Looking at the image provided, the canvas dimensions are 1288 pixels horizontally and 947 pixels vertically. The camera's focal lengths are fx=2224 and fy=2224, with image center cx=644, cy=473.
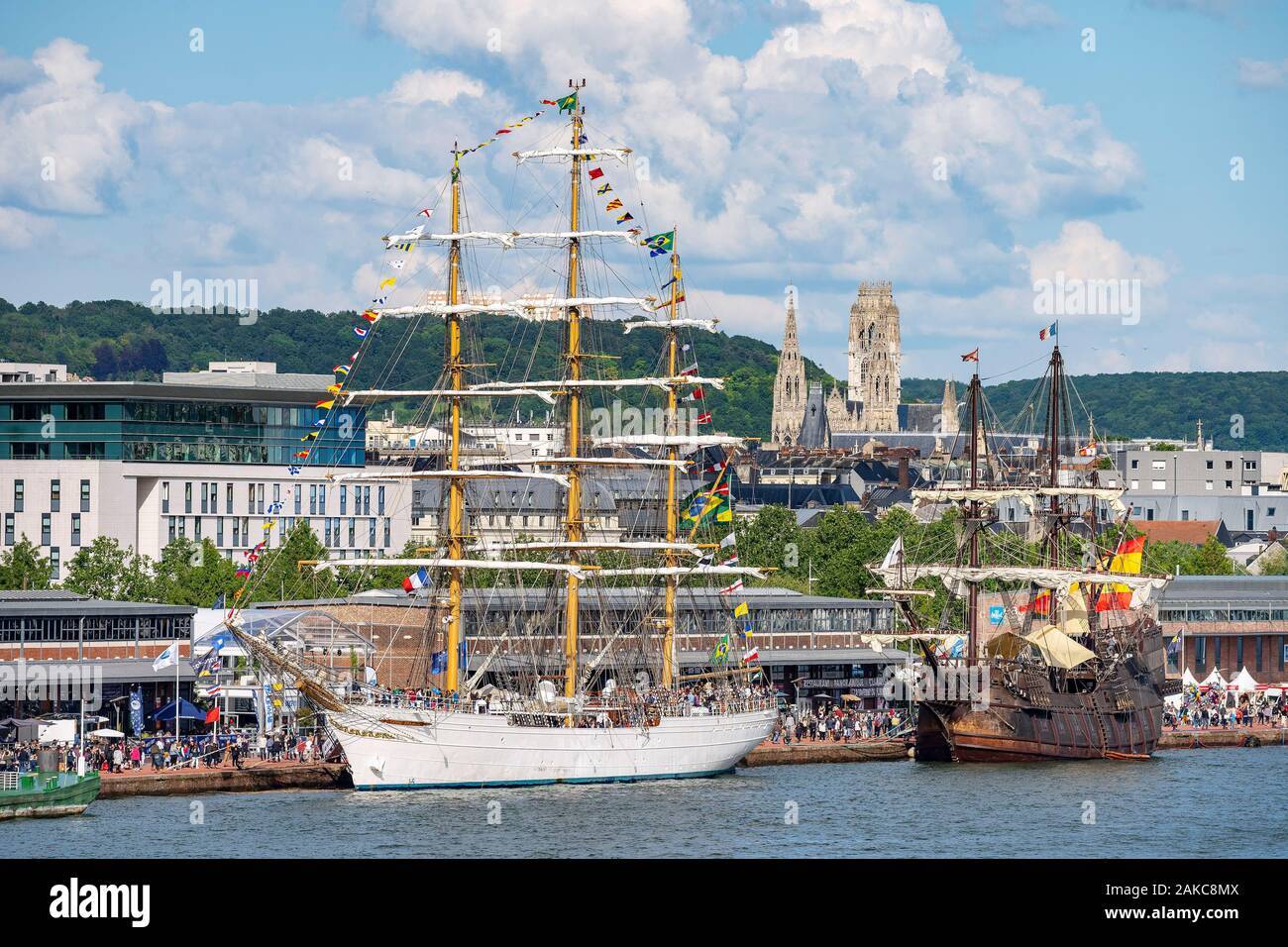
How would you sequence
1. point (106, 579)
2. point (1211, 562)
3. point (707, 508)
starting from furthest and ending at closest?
point (1211, 562) → point (106, 579) → point (707, 508)

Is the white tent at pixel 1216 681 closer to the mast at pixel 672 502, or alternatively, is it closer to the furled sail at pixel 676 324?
the mast at pixel 672 502

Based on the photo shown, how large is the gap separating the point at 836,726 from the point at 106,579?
43583 millimetres

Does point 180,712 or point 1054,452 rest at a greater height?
point 1054,452

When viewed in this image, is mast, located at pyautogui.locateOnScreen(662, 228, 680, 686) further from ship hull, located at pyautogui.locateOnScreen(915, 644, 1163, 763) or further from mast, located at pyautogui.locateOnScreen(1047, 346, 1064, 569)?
mast, located at pyautogui.locateOnScreen(1047, 346, 1064, 569)

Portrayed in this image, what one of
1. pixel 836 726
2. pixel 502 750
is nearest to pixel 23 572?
pixel 836 726

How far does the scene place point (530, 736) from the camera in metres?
83.3

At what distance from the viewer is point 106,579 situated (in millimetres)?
121250

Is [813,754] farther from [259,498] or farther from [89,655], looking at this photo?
[259,498]

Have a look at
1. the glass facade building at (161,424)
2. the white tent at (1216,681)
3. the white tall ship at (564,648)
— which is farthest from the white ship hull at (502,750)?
the glass facade building at (161,424)

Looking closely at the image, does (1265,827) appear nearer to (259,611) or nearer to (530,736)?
(530,736)

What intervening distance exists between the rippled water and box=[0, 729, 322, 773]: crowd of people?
11.0 ft

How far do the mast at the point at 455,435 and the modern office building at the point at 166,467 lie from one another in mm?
53027
